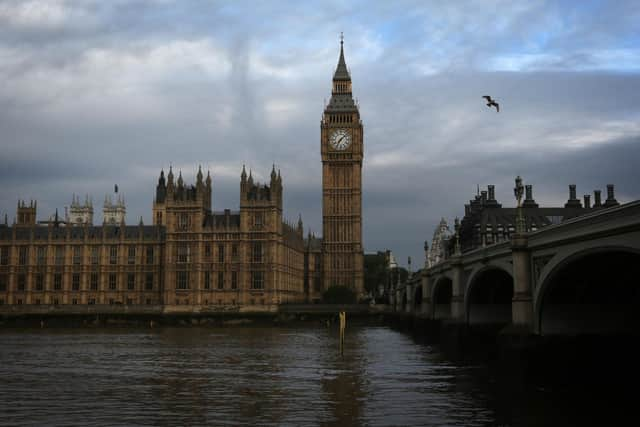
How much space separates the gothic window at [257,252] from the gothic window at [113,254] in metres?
23.5

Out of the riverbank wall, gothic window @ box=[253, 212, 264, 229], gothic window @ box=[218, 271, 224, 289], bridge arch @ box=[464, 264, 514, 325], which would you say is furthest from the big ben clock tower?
bridge arch @ box=[464, 264, 514, 325]

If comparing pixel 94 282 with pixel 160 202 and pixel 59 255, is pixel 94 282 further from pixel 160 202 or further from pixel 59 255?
pixel 160 202

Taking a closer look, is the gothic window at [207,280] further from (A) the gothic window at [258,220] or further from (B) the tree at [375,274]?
(B) the tree at [375,274]

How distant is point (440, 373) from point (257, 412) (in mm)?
14753

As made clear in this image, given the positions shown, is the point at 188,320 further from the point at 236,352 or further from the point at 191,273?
the point at 236,352

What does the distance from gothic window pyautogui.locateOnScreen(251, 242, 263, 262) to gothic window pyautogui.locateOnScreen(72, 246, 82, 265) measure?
29391 millimetres

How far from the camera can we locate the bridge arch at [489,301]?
54.3 meters

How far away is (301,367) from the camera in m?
41.5

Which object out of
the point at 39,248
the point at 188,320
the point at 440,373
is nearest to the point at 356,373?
the point at 440,373

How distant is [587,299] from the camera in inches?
1510

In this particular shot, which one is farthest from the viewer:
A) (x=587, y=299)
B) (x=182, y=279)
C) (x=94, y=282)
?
(x=94, y=282)

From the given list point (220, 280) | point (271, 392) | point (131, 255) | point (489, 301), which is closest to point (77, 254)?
point (131, 255)

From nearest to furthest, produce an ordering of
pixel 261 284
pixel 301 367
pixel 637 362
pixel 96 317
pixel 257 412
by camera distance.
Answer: pixel 257 412 → pixel 637 362 → pixel 301 367 → pixel 96 317 → pixel 261 284

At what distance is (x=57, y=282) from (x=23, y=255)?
729 cm
